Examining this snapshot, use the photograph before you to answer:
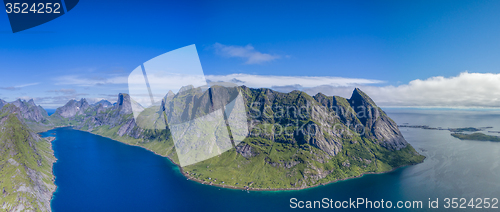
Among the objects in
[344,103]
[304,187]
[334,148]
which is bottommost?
[304,187]

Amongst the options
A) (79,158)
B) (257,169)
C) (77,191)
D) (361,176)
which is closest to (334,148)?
(361,176)

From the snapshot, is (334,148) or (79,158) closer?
(334,148)

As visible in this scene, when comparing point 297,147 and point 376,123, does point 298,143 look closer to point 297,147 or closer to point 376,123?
point 297,147

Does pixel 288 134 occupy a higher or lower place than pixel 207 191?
higher

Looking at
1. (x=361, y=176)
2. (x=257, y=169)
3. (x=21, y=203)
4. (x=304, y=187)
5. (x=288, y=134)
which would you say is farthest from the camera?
(x=288, y=134)

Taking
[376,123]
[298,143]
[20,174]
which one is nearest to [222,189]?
[298,143]

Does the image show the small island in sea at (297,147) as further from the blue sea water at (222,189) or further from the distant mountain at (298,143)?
the blue sea water at (222,189)

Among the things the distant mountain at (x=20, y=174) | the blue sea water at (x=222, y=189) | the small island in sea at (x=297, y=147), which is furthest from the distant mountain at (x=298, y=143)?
the distant mountain at (x=20, y=174)

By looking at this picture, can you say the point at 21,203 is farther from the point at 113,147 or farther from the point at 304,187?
the point at 113,147
